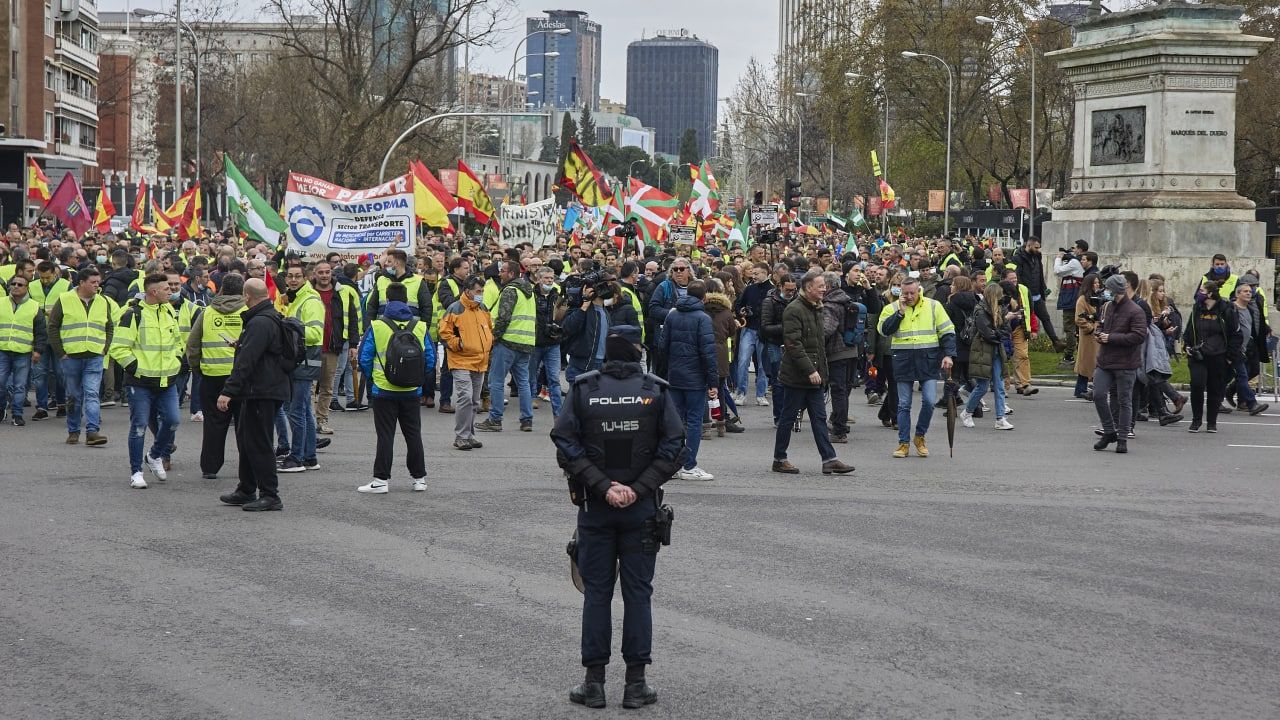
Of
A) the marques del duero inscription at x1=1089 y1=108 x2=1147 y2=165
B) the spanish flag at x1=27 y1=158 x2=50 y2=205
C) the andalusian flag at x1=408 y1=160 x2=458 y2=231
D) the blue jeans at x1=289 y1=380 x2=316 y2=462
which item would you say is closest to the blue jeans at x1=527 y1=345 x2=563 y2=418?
the blue jeans at x1=289 y1=380 x2=316 y2=462

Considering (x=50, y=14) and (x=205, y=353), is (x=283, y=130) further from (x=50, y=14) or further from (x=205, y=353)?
(x=205, y=353)

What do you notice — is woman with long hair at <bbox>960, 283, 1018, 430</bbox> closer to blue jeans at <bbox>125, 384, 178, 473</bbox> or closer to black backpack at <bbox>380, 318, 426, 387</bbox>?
black backpack at <bbox>380, 318, 426, 387</bbox>

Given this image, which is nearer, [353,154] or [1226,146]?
[1226,146]

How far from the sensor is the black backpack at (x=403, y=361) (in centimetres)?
1169

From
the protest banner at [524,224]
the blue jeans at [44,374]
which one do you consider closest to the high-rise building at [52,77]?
the protest banner at [524,224]

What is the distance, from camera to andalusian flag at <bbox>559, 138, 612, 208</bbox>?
31.4 meters

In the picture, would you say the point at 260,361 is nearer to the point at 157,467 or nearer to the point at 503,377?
the point at 157,467

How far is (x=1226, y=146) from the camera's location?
80.4 feet

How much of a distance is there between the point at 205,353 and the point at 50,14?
7139 centimetres

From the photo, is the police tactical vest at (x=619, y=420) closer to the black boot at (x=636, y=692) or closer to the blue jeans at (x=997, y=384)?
the black boot at (x=636, y=692)

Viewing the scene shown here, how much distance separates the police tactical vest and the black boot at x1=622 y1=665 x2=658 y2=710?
2.65ft

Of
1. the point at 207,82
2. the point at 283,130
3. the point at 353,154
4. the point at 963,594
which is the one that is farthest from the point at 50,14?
the point at 963,594

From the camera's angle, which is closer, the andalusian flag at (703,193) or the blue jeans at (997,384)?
the blue jeans at (997,384)

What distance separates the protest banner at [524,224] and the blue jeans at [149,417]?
69.2ft
